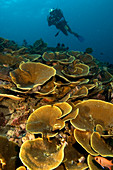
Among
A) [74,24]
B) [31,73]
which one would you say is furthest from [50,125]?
[74,24]

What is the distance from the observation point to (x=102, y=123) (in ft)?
8.34

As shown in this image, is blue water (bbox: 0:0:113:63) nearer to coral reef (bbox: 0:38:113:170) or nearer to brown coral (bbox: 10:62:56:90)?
brown coral (bbox: 10:62:56:90)

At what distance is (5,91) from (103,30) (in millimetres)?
137017

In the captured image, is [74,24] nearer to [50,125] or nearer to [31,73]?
[31,73]

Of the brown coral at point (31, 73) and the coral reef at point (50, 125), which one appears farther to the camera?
the brown coral at point (31, 73)

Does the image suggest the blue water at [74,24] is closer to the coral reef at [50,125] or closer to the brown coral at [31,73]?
the brown coral at [31,73]

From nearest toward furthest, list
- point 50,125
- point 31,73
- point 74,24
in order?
1. point 50,125
2. point 31,73
3. point 74,24

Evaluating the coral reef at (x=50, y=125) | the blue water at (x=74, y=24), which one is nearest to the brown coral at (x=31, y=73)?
the coral reef at (x=50, y=125)

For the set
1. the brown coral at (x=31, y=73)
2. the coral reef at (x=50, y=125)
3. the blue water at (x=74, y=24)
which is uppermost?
the blue water at (x=74, y=24)

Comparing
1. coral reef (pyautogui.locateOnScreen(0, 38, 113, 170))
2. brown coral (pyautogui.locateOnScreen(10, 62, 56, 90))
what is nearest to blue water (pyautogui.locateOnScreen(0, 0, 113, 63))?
brown coral (pyautogui.locateOnScreen(10, 62, 56, 90))

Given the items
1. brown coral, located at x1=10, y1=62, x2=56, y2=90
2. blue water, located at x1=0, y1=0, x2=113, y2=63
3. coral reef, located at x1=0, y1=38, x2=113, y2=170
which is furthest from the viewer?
blue water, located at x1=0, y1=0, x2=113, y2=63

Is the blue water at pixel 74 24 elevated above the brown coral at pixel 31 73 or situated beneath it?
elevated above

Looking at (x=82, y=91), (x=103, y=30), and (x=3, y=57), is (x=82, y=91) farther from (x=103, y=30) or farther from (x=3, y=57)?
(x=103, y=30)

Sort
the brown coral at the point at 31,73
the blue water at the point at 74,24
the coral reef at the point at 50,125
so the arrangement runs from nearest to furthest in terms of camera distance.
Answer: the coral reef at the point at 50,125, the brown coral at the point at 31,73, the blue water at the point at 74,24
